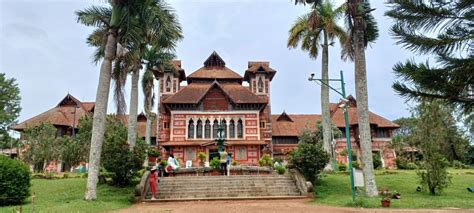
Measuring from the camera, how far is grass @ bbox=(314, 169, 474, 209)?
1244 cm

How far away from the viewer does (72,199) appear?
13.9 metres

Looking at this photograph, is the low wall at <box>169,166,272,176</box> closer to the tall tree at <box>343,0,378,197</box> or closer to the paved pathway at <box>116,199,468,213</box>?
the paved pathway at <box>116,199,468,213</box>

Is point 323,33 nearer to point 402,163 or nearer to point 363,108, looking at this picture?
point 363,108

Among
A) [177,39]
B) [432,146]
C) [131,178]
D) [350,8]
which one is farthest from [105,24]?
[432,146]

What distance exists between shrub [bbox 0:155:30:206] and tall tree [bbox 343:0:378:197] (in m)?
13.5

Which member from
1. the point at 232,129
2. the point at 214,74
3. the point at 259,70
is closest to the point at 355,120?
the point at 259,70

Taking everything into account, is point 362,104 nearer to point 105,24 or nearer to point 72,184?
point 105,24

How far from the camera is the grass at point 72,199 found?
38.3 ft

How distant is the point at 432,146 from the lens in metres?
15.5

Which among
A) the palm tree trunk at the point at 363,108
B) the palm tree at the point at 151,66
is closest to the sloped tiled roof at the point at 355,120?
the palm tree at the point at 151,66

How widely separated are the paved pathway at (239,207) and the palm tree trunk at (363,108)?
107 inches

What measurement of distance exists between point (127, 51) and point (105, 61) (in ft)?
Result: 4.68

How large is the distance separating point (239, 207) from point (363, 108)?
701 cm

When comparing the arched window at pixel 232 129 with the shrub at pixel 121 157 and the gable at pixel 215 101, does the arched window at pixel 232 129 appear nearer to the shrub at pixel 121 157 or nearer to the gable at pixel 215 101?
the gable at pixel 215 101
